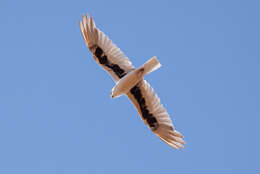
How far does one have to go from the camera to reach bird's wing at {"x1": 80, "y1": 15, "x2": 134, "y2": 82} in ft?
56.5

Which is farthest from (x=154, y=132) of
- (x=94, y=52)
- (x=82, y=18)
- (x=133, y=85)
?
(x=82, y=18)

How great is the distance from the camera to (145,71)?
55.7ft

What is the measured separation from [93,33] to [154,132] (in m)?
4.40

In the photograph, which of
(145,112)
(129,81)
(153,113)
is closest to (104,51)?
(129,81)

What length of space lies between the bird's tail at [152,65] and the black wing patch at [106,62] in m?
1.10

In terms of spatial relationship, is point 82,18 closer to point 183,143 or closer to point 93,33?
point 93,33

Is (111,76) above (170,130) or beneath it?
above

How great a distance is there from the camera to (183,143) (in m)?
17.7

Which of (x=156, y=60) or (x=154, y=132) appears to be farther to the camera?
(x=154, y=132)

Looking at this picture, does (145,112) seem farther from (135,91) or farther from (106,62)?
(106,62)

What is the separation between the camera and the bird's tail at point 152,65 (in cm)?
1671

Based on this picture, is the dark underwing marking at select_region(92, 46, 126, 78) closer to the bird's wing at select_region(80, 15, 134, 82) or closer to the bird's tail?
the bird's wing at select_region(80, 15, 134, 82)

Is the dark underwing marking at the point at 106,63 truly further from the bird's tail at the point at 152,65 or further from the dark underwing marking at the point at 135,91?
the bird's tail at the point at 152,65

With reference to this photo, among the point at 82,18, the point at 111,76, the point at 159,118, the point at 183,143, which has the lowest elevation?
the point at 183,143
